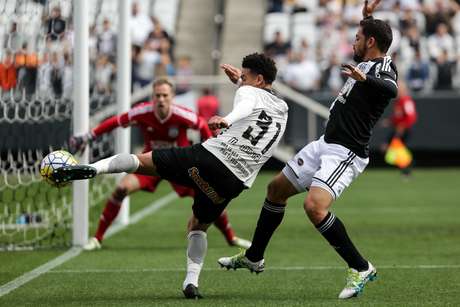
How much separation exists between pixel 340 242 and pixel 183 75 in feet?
55.6

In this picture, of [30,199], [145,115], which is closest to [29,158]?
[30,199]

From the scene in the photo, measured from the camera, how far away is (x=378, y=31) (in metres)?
7.94

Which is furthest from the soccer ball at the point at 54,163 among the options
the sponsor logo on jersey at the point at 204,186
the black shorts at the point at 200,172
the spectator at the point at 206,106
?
the spectator at the point at 206,106

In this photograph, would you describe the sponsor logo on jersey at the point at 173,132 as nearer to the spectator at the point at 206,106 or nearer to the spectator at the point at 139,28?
the spectator at the point at 206,106

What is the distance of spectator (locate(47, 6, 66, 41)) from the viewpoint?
39.4 ft

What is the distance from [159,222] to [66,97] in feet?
8.64

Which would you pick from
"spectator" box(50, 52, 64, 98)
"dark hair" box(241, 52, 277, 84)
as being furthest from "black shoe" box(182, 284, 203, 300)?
"spectator" box(50, 52, 64, 98)

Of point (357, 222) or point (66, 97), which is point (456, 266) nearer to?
point (357, 222)

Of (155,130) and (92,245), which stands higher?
(155,130)

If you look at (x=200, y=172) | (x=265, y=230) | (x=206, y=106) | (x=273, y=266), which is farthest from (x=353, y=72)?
(x=206, y=106)

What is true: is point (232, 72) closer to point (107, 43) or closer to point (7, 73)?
point (7, 73)

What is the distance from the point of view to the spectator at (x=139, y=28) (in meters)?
26.0

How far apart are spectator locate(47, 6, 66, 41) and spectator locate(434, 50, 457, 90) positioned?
14.6 meters

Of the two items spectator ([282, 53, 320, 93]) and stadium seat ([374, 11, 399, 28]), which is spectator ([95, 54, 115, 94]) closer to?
spectator ([282, 53, 320, 93])
